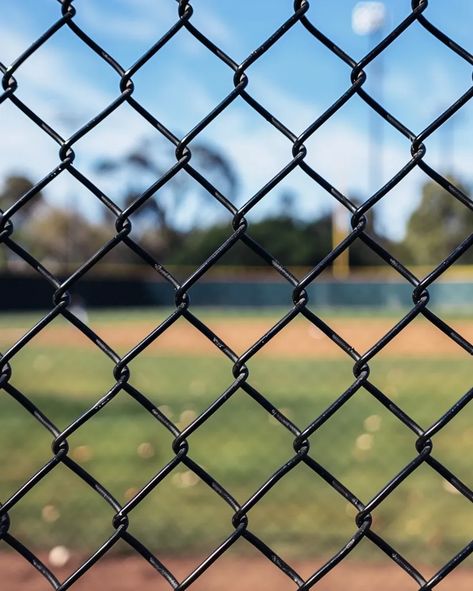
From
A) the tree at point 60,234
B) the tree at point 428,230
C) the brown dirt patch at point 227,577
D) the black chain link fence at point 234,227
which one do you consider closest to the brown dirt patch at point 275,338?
the brown dirt patch at point 227,577

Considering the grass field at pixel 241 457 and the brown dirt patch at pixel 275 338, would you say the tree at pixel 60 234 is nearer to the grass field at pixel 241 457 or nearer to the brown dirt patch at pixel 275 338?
the brown dirt patch at pixel 275 338

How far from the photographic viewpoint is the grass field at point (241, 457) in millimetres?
3924

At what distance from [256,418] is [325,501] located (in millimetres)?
2546

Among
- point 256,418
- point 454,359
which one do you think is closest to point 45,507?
point 256,418

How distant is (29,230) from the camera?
50.2 metres

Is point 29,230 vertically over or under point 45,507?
over

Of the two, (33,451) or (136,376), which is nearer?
(33,451)

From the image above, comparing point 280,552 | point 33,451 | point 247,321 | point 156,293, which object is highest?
point 156,293

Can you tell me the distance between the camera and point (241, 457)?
18.1ft

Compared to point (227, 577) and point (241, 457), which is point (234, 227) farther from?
point (241, 457)

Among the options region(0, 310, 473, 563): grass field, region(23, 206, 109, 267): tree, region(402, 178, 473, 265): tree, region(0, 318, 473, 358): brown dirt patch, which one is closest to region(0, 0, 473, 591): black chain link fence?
region(0, 310, 473, 563): grass field

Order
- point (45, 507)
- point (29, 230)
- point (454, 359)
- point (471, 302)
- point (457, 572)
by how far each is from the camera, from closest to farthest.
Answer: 1. point (457, 572)
2. point (45, 507)
3. point (454, 359)
4. point (471, 302)
5. point (29, 230)

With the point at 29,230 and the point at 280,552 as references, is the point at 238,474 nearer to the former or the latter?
the point at 280,552

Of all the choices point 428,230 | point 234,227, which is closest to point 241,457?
point 234,227
